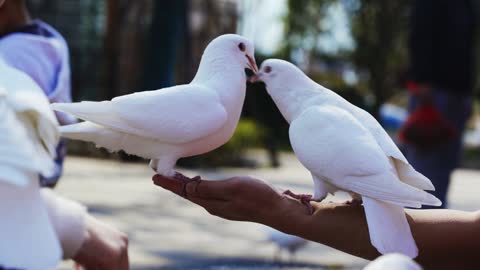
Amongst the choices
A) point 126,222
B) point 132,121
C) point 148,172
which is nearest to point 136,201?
point 126,222

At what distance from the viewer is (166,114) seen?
1909 mm

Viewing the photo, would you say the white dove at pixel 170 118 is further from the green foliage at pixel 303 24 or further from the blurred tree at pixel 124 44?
the green foliage at pixel 303 24

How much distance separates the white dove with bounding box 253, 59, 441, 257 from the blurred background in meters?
2.92

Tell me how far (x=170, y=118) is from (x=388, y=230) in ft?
1.87

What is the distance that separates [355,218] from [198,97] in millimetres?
482

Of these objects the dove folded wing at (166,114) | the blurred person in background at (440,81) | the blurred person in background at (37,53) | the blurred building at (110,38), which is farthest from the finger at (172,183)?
the blurred building at (110,38)

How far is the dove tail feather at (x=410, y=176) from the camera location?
1906 millimetres

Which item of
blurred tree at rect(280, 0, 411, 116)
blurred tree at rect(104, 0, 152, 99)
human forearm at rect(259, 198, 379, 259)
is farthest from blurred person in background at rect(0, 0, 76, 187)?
blurred tree at rect(104, 0, 152, 99)

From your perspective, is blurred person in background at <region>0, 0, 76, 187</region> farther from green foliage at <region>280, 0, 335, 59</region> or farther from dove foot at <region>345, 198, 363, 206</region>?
green foliage at <region>280, 0, 335, 59</region>

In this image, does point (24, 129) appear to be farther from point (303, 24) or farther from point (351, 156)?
point (303, 24)

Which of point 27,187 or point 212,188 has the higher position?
point 27,187

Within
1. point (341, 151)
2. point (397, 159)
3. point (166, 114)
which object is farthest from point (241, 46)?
point (397, 159)

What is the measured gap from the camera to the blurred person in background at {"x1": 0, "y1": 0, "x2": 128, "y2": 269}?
1079mm

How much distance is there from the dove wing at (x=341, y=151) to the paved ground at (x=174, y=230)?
3039 millimetres
